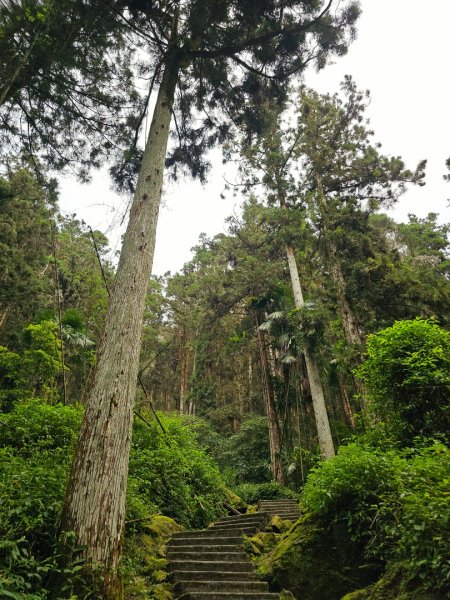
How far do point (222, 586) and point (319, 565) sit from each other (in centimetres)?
148

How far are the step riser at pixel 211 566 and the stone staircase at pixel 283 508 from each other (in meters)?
5.44

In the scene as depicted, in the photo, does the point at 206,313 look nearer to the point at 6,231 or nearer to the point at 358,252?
the point at 358,252

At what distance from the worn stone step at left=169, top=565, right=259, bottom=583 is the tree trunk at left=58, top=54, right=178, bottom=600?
2.72m

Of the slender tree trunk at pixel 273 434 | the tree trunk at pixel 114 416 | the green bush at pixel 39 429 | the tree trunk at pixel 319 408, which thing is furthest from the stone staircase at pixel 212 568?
the slender tree trunk at pixel 273 434

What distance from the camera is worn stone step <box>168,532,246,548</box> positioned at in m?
6.10

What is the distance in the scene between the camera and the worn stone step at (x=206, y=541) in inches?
240

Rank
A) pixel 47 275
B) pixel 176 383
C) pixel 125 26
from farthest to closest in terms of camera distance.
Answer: pixel 176 383 < pixel 47 275 < pixel 125 26

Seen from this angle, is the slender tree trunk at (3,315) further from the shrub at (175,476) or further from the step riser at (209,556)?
the step riser at (209,556)

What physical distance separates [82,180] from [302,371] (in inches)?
484

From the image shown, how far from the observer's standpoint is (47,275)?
824 inches

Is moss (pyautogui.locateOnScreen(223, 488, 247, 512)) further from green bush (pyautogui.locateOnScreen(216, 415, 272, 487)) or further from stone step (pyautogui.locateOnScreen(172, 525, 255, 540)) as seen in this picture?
green bush (pyautogui.locateOnScreen(216, 415, 272, 487))

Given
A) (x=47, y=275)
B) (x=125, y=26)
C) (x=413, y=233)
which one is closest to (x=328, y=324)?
(x=125, y=26)

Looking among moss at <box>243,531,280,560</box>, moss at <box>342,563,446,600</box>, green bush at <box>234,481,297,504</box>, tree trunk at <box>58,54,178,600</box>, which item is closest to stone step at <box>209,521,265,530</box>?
moss at <box>243,531,280,560</box>

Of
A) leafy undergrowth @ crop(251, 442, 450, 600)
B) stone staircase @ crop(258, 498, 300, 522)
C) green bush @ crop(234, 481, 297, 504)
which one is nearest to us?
leafy undergrowth @ crop(251, 442, 450, 600)
